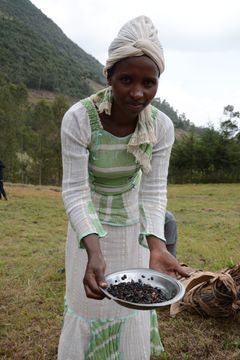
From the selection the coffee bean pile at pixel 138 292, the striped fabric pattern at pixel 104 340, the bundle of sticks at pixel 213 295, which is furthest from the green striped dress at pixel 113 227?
the bundle of sticks at pixel 213 295

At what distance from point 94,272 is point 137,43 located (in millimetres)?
854

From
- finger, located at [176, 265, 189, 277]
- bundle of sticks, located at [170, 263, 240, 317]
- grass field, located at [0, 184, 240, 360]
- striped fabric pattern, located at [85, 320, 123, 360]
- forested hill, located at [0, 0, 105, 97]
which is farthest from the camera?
forested hill, located at [0, 0, 105, 97]

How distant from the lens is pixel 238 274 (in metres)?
3.77

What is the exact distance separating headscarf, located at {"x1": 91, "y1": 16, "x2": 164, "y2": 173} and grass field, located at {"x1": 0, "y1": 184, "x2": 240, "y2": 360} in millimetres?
1797

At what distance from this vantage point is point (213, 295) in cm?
360

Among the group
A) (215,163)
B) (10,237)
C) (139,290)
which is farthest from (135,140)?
(215,163)

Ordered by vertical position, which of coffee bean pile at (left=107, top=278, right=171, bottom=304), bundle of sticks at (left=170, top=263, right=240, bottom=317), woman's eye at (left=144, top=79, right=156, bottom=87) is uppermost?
woman's eye at (left=144, top=79, right=156, bottom=87)

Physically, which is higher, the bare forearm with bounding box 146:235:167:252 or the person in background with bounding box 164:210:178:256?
the bare forearm with bounding box 146:235:167:252

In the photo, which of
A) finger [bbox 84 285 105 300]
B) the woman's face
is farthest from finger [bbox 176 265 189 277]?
the woman's face

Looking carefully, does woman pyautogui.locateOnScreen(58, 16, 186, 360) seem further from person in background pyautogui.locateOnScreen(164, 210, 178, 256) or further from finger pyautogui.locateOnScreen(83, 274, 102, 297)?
person in background pyautogui.locateOnScreen(164, 210, 178, 256)

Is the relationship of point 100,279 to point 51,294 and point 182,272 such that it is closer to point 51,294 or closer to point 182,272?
point 182,272

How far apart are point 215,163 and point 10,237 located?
28.8 metres

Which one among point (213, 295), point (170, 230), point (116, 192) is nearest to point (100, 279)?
point (116, 192)

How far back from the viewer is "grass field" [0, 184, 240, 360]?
328 centimetres
